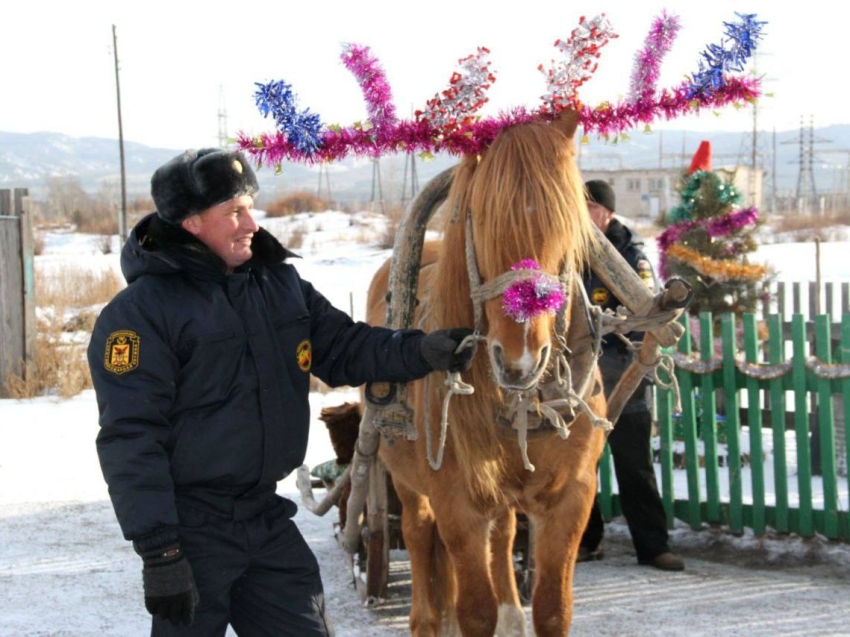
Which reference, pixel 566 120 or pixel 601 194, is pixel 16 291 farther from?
pixel 566 120

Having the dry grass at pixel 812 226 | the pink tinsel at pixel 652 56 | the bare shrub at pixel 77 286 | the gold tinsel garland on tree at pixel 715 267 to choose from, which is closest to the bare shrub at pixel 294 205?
the dry grass at pixel 812 226

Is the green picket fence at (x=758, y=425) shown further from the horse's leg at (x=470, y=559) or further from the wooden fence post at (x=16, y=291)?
the wooden fence post at (x=16, y=291)

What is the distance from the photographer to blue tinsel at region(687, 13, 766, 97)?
309cm

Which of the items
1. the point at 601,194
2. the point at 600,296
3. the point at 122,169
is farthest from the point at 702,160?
the point at 122,169

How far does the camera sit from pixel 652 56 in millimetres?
3213

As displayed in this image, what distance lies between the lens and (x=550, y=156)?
9.94ft

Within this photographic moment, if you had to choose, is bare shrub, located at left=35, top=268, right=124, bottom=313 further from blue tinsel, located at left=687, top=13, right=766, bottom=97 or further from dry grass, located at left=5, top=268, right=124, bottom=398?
blue tinsel, located at left=687, top=13, right=766, bottom=97

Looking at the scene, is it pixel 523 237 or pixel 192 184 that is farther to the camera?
pixel 523 237

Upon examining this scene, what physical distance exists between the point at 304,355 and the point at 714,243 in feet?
19.9

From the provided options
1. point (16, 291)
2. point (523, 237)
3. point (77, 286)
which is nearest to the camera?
point (523, 237)

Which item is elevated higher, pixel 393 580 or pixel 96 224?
pixel 96 224

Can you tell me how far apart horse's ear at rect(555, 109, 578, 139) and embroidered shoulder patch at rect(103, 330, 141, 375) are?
4.90ft

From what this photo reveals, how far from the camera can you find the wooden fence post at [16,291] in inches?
397

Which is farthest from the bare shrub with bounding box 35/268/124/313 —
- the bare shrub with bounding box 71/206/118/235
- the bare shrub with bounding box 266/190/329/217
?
the bare shrub with bounding box 266/190/329/217
